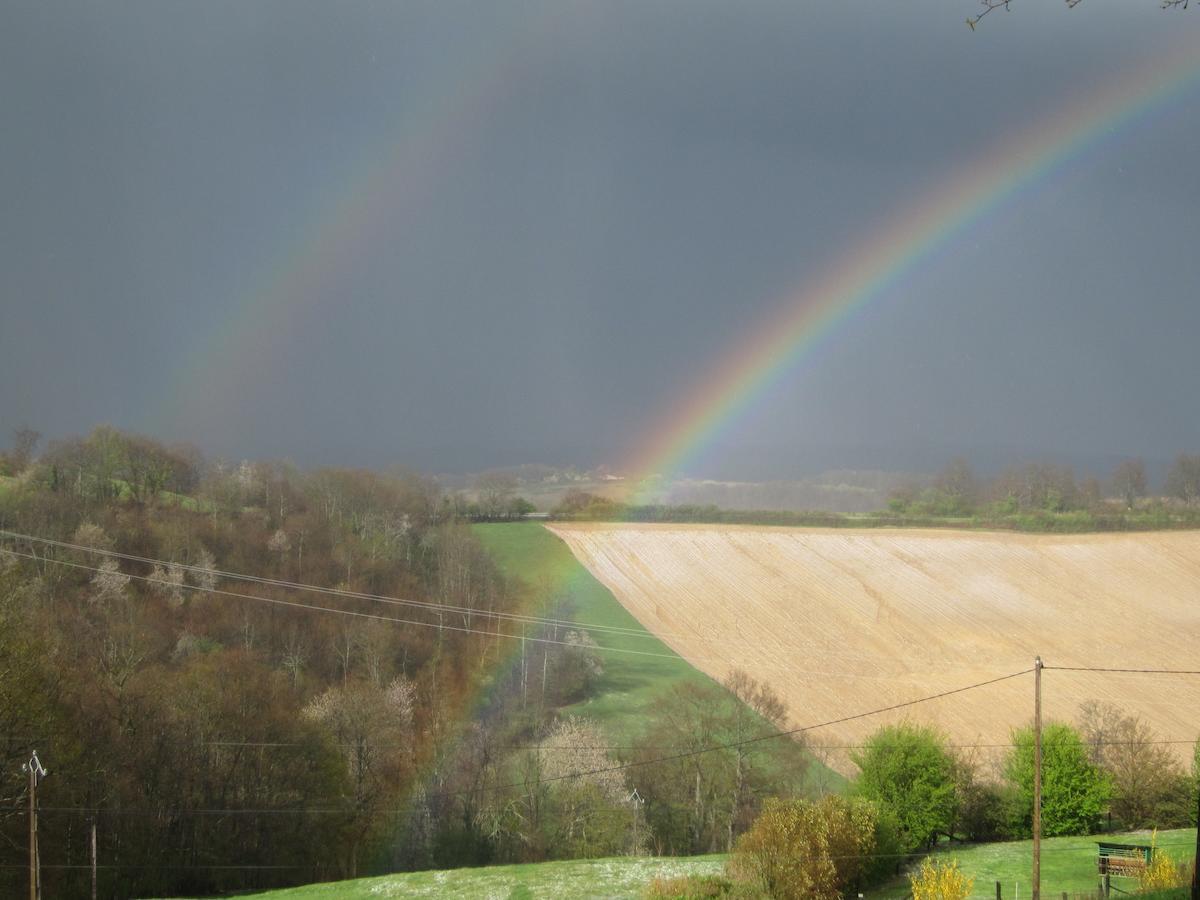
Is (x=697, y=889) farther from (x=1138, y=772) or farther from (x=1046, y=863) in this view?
(x=1138, y=772)

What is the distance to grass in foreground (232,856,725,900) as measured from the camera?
25250mm

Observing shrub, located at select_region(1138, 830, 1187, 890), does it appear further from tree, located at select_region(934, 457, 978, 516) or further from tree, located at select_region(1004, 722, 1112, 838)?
tree, located at select_region(934, 457, 978, 516)

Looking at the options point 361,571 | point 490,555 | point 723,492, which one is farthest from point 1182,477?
point 361,571

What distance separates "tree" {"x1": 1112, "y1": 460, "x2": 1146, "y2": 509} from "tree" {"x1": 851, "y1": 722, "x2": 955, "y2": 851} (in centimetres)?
5082

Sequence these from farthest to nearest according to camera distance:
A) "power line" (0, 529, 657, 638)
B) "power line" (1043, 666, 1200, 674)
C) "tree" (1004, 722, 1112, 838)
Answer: "power line" (1043, 666, 1200, 674)
"power line" (0, 529, 657, 638)
"tree" (1004, 722, 1112, 838)

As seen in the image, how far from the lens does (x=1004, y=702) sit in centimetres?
4147

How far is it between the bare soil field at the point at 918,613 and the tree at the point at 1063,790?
13.4ft

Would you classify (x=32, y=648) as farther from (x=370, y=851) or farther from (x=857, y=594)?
(x=857, y=594)

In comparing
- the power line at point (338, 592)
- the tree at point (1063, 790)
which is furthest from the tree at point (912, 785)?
the power line at point (338, 592)

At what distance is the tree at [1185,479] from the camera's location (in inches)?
3007

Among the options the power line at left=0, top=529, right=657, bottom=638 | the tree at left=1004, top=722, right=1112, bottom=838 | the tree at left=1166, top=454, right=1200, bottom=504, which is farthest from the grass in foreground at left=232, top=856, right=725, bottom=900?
the tree at left=1166, top=454, right=1200, bottom=504

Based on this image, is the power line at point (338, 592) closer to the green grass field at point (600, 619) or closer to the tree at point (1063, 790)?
the green grass field at point (600, 619)

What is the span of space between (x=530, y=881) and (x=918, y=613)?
3336cm

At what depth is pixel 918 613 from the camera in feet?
176
